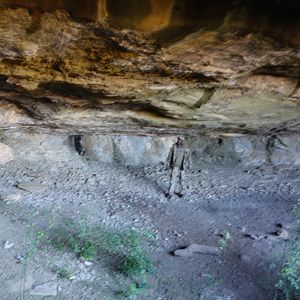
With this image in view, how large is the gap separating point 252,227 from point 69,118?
287 cm

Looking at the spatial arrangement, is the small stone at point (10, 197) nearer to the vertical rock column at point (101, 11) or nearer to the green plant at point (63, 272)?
the green plant at point (63, 272)

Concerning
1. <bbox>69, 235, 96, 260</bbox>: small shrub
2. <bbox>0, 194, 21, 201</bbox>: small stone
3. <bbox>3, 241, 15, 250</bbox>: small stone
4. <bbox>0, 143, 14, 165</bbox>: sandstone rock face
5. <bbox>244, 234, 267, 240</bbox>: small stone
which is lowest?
<bbox>3, 241, 15, 250</bbox>: small stone

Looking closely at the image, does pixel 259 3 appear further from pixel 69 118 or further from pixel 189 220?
pixel 189 220

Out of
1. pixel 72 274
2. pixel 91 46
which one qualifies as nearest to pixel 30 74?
pixel 91 46

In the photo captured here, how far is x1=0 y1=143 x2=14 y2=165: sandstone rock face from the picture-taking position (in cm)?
563

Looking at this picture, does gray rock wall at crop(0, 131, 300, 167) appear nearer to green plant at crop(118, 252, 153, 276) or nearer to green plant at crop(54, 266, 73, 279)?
green plant at crop(54, 266, 73, 279)

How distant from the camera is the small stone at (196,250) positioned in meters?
4.33

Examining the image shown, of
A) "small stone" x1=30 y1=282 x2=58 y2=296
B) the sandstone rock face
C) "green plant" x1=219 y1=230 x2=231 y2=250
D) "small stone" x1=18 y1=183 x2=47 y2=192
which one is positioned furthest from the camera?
the sandstone rock face

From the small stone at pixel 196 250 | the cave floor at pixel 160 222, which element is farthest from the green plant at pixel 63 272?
the small stone at pixel 196 250

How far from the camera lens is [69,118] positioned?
4.66 m

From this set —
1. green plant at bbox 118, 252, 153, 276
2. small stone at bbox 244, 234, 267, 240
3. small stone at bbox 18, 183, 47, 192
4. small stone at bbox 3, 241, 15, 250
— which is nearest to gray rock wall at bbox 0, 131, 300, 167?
small stone at bbox 18, 183, 47, 192

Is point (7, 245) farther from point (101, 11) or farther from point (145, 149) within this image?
point (145, 149)

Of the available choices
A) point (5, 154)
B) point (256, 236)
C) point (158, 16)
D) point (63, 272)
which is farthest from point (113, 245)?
point (158, 16)

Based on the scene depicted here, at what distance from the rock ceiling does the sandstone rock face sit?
2.95 ft
